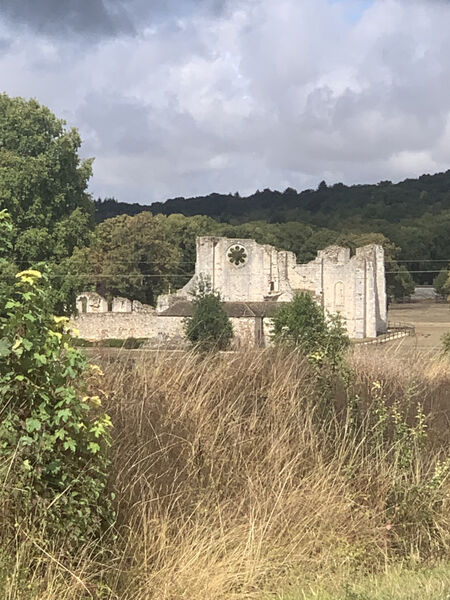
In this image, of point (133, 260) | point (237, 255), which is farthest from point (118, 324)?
point (237, 255)

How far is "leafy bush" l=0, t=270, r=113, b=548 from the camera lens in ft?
10.7

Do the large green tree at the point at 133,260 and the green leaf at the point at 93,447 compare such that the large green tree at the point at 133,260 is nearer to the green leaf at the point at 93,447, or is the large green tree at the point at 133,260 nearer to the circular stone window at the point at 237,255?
the circular stone window at the point at 237,255

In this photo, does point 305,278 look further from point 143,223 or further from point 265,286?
Answer: point 143,223

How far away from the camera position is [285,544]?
4363 millimetres

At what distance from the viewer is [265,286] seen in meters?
55.6

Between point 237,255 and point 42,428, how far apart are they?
52.7 meters

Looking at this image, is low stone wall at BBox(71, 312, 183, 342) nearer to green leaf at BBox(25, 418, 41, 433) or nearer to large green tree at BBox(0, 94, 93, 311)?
large green tree at BBox(0, 94, 93, 311)

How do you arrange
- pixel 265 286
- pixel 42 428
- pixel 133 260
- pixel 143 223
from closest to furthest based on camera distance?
pixel 42 428, pixel 265 286, pixel 133 260, pixel 143 223

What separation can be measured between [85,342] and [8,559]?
1.73 metres

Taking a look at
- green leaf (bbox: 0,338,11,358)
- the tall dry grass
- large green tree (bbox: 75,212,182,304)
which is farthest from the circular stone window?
green leaf (bbox: 0,338,11,358)

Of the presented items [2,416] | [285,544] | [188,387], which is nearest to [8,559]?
[2,416]

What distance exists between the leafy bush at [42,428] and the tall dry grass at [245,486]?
7.4 inches

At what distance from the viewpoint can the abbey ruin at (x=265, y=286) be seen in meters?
48.2

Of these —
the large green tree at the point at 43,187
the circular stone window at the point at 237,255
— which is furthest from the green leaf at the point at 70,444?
the circular stone window at the point at 237,255
